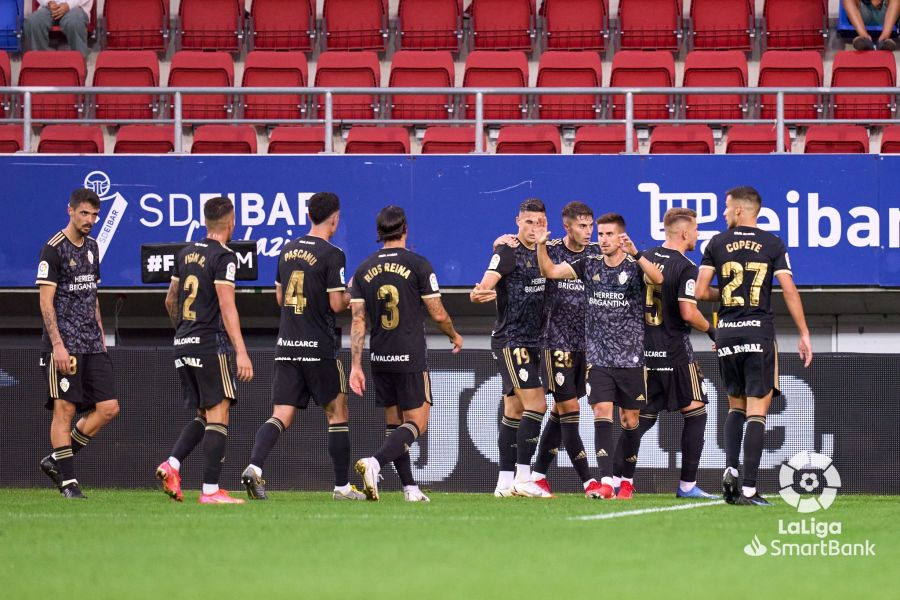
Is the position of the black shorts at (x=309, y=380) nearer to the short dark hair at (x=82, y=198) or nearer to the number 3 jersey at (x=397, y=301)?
the number 3 jersey at (x=397, y=301)

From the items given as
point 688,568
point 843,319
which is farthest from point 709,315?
point 688,568

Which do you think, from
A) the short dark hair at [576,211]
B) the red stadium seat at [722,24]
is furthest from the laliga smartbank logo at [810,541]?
the red stadium seat at [722,24]

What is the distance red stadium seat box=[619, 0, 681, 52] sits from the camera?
57.4ft

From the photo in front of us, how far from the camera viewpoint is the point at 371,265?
29.8 ft

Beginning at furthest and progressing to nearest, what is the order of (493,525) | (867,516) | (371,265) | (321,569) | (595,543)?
(371,265) < (867,516) < (493,525) < (595,543) < (321,569)

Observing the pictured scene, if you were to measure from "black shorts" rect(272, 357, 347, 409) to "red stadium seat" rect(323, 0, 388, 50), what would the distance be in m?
9.49

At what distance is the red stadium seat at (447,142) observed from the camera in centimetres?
1530

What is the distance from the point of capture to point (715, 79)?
1628 centimetres

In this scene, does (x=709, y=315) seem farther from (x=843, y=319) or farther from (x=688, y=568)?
(x=688, y=568)

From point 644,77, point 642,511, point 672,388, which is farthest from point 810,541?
point 644,77

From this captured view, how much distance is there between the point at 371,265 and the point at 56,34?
35.1ft

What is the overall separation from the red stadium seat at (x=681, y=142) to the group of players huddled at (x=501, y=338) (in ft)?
18.0

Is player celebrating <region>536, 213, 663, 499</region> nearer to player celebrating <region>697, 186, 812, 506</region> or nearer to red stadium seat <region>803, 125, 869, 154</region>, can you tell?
player celebrating <region>697, 186, 812, 506</region>

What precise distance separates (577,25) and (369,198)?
189 inches
